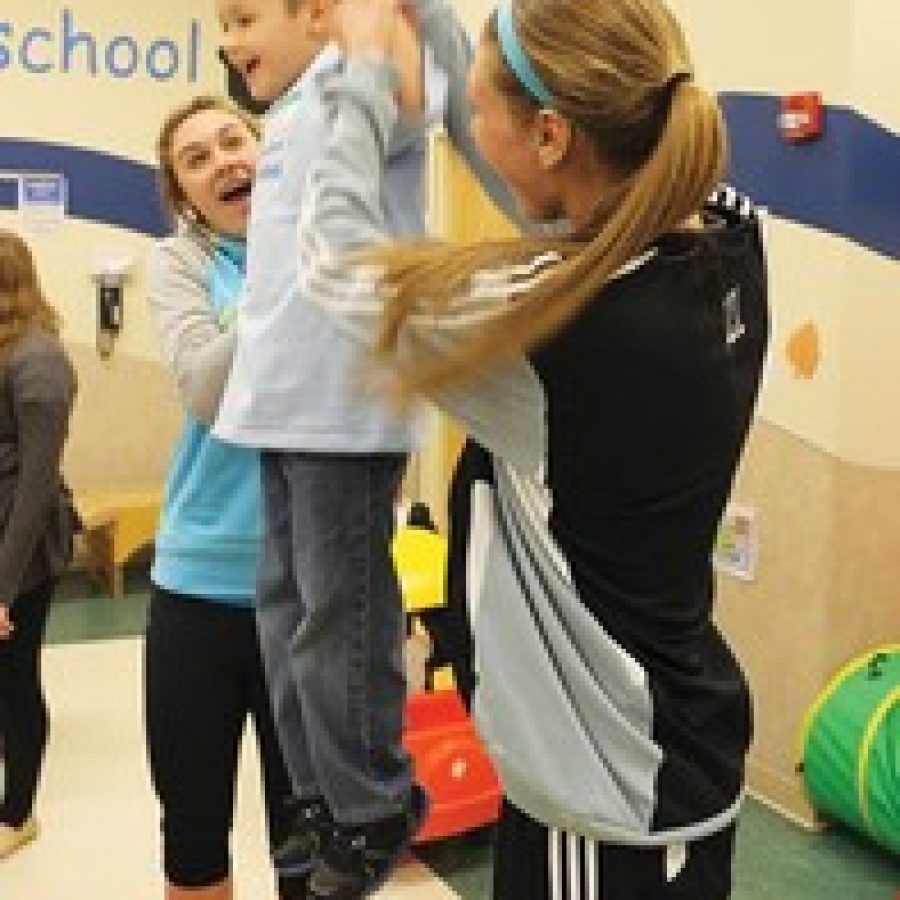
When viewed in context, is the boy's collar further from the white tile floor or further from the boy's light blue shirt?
the white tile floor

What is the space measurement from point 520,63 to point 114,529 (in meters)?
4.59

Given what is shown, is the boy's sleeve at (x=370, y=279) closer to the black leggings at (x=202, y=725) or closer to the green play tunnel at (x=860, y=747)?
the black leggings at (x=202, y=725)

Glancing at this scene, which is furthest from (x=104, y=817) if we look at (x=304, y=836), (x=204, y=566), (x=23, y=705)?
(x=304, y=836)

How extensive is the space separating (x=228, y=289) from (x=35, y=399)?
1.36 meters

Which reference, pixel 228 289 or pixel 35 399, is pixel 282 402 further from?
pixel 35 399

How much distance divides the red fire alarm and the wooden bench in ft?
10.3

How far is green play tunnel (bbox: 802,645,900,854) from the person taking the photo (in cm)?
313

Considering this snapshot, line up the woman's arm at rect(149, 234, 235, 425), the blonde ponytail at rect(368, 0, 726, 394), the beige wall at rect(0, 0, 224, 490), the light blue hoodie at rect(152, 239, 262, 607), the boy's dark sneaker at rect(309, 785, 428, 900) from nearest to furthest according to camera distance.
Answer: the blonde ponytail at rect(368, 0, 726, 394)
the boy's dark sneaker at rect(309, 785, 428, 900)
the woman's arm at rect(149, 234, 235, 425)
the light blue hoodie at rect(152, 239, 262, 607)
the beige wall at rect(0, 0, 224, 490)

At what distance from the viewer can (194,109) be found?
1842 mm

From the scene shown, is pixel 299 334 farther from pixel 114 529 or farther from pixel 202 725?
pixel 114 529

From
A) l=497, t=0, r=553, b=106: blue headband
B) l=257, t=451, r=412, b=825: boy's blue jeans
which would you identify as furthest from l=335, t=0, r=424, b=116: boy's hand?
l=257, t=451, r=412, b=825: boy's blue jeans

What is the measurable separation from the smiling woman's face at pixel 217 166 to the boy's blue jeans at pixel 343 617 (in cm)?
48

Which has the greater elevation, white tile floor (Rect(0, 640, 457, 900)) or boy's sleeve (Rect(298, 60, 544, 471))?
boy's sleeve (Rect(298, 60, 544, 471))

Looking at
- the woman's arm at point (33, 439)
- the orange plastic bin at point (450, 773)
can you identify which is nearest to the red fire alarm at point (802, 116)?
the orange plastic bin at point (450, 773)
